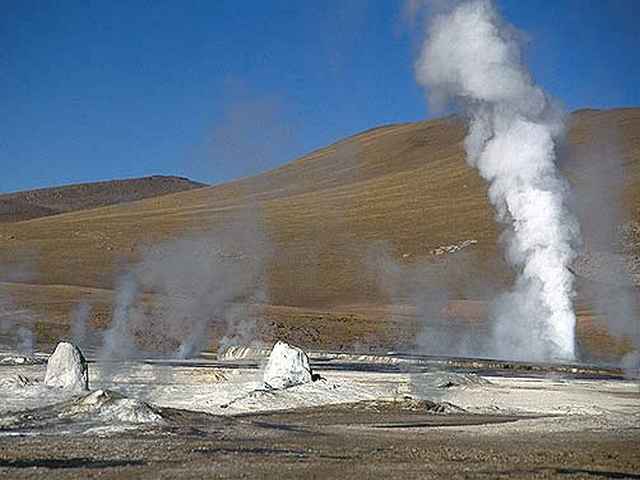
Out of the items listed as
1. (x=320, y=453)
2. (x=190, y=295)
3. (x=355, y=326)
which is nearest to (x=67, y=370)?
(x=320, y=453)

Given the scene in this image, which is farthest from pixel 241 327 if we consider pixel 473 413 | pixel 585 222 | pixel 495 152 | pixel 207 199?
pixel 207 199

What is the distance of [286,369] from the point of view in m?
35.4

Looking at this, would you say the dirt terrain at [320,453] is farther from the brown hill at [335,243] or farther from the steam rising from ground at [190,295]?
the brown hill at [335,243]

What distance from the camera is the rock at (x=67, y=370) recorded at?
32.6 meters

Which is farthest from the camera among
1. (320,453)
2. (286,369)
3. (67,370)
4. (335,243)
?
(335,243)

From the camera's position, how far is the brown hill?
242ft

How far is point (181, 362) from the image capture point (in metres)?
44.8

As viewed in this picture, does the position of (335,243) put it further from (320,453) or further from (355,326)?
(320,453)

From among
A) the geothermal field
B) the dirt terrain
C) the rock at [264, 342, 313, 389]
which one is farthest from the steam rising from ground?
the dirt terrain

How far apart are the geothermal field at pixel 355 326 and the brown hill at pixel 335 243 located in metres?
0.45

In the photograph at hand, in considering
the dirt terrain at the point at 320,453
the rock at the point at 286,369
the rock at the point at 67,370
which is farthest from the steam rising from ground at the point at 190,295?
the dirt terrain at the point at 320,453

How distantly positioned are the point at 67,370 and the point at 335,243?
290ft

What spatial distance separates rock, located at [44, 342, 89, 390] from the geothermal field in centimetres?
7

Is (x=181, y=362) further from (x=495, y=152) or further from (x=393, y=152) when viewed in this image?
(x=393, y=152)
